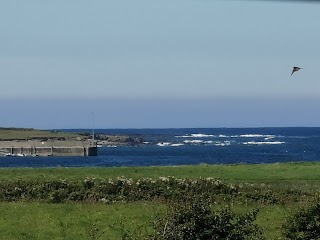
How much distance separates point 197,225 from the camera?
8.95m

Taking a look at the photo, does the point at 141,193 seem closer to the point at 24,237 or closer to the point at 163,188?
the point at 163,188

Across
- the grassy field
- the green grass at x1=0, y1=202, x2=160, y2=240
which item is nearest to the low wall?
the grassy field

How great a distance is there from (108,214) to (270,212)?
411 cm

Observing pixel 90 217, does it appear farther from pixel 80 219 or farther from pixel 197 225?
pixel 197 225

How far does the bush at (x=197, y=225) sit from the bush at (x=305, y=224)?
1718 mm

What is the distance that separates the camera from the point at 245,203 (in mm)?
18141

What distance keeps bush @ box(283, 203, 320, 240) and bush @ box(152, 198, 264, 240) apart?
1.72 metres

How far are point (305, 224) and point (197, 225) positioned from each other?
2451 mm

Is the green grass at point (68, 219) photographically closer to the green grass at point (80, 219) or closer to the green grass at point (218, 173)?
the green grass at point (80, 219)

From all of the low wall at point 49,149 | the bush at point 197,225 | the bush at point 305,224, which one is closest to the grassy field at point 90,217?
the bush at point 305,224

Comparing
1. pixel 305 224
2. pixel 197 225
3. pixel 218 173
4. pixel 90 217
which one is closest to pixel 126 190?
pixel 90 217

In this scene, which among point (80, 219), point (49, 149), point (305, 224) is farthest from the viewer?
point (49, 149)

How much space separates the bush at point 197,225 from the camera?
8852 mm

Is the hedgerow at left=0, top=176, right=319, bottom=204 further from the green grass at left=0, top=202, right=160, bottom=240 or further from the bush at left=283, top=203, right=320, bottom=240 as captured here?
the bush at left=283, top=203, right=320, bottom=240
